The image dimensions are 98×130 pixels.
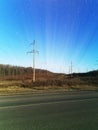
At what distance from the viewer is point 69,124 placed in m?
8.25

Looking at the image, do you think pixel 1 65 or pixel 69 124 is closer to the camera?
pixel 69 124

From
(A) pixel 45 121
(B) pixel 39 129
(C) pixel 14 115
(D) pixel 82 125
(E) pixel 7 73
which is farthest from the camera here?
(E) pixel 7 73

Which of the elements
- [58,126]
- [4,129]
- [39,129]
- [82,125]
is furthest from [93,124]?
[4,129]

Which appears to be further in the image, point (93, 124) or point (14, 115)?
point (14, 115)

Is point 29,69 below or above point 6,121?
above

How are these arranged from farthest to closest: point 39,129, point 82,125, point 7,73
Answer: point 7,73, point 82,125, point 39,129

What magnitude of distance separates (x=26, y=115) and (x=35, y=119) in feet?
3.03

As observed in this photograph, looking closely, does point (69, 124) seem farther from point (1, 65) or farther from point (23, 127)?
point (1, 65)

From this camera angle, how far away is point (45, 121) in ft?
28.6

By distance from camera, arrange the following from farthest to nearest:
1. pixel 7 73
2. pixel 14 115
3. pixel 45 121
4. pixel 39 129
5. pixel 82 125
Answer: pixel 7 73, pixel 14 115, pixel 45 121, pixel 82 125, pixel 39 129

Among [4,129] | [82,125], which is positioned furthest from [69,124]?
[4,129]

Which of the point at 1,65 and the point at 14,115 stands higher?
the point at 1,65

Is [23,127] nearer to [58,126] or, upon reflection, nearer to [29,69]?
[58,126]

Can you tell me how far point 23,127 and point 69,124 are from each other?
1435 mm
